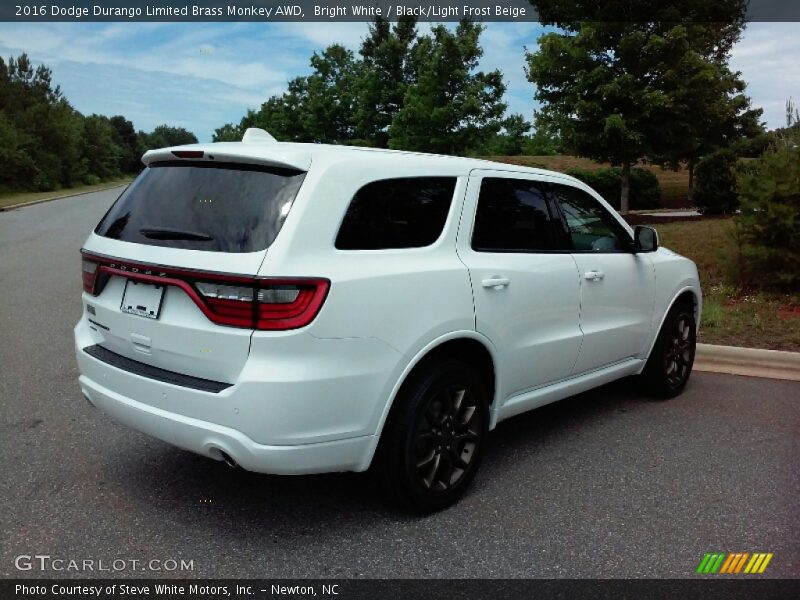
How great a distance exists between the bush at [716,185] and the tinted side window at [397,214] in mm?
16444

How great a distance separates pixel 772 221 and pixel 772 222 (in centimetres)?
1

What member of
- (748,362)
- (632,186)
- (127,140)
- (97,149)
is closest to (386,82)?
(632,186)

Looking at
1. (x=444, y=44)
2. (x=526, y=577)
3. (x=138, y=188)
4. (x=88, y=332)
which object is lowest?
(x=526, y=577)

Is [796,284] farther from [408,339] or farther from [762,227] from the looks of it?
[408,339]

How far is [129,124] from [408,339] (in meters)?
141

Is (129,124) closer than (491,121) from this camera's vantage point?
No

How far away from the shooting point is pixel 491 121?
1011 inches

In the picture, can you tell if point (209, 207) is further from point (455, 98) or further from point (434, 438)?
point (455, 98)

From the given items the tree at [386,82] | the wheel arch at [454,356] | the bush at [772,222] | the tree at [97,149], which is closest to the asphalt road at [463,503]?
the wheel arch at [454,356]

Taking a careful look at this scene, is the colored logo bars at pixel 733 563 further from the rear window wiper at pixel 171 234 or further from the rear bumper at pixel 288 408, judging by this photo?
the rear window wiper at pixel 171 234

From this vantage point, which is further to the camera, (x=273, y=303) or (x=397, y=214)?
(x=397, y=214)

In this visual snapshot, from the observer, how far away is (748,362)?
254 inches
